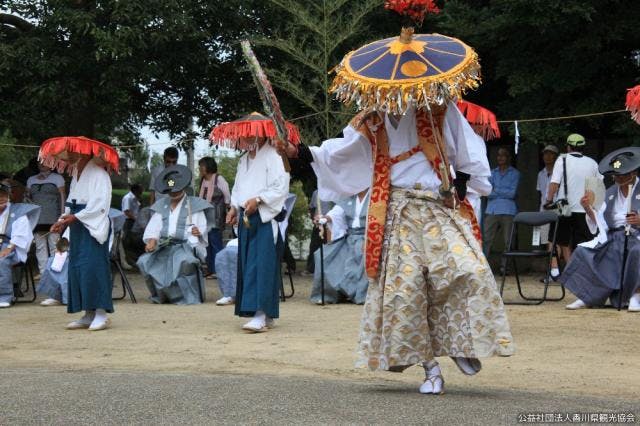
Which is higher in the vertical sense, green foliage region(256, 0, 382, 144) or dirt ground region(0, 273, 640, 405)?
green foliage region(256, 0, 382, 144)

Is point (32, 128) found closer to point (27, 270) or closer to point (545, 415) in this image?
point (27, 270)

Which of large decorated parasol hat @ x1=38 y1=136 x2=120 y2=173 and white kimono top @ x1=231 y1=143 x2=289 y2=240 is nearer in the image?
white kimono top @ x1=231 y1=143 x2=289 y2=240

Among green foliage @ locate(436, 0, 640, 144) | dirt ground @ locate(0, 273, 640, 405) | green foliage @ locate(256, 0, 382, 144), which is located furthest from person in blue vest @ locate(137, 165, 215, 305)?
green foliage @ locate(436, 0, 640, 144)

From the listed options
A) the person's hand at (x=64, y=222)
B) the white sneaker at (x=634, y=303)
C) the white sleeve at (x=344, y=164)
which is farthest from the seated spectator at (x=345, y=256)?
the white sleeve at (x=344, y=164)

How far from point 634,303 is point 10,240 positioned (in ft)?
22.8

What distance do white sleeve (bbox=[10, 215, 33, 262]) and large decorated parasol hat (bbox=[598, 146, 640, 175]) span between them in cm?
645

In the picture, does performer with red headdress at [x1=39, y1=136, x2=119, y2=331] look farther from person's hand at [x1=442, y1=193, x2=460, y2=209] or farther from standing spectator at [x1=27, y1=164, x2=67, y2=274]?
person's hand at [x1=442, y1=193, x2=460, y2=209]

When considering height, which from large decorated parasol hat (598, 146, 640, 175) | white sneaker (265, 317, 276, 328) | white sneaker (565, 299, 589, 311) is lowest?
white sneaker (265, 317, 276, 328)

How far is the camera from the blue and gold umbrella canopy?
6098 millimetres

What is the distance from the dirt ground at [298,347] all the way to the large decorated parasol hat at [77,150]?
1563 mm

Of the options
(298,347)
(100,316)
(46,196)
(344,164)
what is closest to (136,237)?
(46,196)

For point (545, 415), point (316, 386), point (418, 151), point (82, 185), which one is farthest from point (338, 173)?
point (82, 185)

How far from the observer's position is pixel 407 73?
619 cm

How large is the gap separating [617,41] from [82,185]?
814cm
